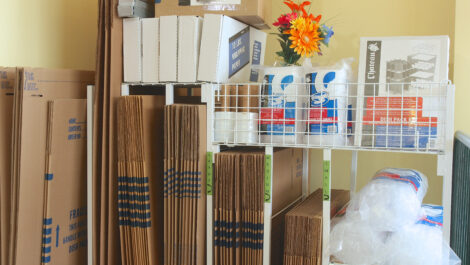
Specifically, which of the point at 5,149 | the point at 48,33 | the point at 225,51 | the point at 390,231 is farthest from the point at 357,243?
the point at 48,33

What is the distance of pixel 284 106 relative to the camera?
2078 mm

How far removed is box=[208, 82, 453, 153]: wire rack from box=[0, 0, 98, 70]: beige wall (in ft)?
3.40

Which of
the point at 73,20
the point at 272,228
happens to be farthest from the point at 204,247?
the point at 73,20

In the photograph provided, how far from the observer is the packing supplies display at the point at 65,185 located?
2.26 metres

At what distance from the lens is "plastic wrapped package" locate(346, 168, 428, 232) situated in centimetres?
182

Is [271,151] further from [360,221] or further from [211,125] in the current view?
[360,221]

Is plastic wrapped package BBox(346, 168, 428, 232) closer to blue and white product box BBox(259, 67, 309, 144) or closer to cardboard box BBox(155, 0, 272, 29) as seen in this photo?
blue and white product box BBox(259, 67, 309, 144)

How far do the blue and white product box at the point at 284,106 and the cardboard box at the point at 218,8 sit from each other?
0.97 ft

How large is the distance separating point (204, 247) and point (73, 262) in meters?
0.69

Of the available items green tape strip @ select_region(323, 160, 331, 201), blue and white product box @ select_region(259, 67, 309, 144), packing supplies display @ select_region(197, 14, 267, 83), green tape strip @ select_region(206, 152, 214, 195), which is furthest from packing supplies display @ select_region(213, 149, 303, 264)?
packing supplies display @ select_region(197, 14, 267, 83)

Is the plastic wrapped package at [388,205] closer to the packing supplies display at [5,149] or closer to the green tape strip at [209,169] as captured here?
the green tape strip at [209,169]

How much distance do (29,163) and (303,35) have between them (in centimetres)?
133

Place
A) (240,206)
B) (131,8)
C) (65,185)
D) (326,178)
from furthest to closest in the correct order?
1. (65,185)
2. (131,8)
3. (240,206)
4. (326,178)

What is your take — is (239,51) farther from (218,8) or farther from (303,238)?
(303,238)
